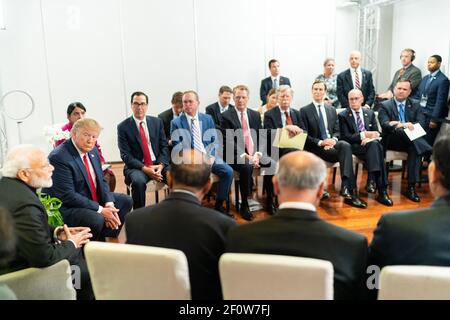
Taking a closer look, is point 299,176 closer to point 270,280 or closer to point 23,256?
point 270,280

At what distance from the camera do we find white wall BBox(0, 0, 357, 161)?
6262mm

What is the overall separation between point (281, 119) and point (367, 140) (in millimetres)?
1003

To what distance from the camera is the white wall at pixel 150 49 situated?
6.26m

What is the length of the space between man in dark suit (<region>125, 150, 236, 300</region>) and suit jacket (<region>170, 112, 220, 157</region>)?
2604 mm

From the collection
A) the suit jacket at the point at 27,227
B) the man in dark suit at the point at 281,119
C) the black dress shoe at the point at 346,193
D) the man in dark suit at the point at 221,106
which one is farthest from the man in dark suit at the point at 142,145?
the black dress shoe at the point at 346,193

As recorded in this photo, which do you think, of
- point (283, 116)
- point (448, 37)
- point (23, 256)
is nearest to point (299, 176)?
point (23, 256)

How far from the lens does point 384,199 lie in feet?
15.1

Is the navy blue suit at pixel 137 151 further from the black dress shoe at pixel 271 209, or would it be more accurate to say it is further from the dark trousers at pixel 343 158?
the dark trousers at pixel 343 158

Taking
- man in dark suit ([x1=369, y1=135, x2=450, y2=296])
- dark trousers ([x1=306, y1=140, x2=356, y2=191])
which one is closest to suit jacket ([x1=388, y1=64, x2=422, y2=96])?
dark trousers ([x1=306, y1=140, x2=356, y2=191])

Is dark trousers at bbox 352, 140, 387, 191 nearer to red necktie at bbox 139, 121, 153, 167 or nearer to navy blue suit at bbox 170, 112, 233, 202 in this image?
navy blue suit at bbox 170, 112, 233, 202

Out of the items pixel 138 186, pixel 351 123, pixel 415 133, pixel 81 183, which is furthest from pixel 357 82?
pixel 81 183
